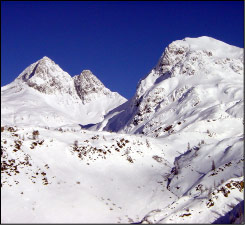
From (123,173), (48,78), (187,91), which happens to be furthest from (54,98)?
(123,173)

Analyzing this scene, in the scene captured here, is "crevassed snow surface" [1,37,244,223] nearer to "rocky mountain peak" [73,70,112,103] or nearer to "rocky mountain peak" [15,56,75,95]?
"rocky mountain peak" [15,56,75,95]

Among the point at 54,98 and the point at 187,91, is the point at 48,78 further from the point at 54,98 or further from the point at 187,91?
the point at 187,91

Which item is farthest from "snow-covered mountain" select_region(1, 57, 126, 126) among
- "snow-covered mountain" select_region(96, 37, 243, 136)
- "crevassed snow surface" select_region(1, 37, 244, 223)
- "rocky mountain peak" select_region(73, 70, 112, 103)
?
"crevassed snow surface" select_region(1, 37, 244, 223)

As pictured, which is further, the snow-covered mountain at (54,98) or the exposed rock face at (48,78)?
the exposed rock face at (48,78)

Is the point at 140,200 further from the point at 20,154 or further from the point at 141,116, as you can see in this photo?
the point at 141,116

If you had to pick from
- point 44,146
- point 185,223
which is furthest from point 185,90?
point 185,223

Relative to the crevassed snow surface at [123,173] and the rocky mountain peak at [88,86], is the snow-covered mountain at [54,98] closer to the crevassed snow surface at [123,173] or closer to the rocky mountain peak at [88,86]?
the rocky mountain peak at [88,86]

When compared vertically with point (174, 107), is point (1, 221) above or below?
below

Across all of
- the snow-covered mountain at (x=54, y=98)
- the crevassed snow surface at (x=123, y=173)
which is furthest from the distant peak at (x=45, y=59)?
the crevassed snow surface at (x=123, y=173)

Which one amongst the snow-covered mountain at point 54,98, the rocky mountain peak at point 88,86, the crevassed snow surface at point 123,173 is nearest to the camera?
the crevassed snow surface at point 123,173
